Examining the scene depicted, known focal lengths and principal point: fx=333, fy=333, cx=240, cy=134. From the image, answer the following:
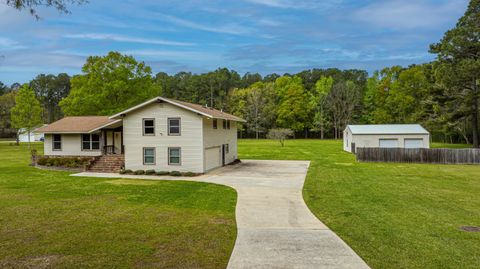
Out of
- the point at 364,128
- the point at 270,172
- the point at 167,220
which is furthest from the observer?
the point at 364,128

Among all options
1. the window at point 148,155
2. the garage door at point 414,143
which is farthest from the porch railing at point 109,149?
the garage door at point 414,143

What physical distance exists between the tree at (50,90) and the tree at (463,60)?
8628 cm

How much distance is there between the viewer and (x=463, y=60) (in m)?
30.7

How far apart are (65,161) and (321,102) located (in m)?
59.4

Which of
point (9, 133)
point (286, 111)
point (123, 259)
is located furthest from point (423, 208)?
point (9, 133)

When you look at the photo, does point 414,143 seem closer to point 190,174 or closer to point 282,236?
point 190,174

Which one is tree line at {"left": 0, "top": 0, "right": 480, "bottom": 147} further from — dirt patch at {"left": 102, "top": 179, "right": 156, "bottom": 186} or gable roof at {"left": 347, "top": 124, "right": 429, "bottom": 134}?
dirt patch at {"left": 102, "top": 179, "right": 156, "bottom": 186}

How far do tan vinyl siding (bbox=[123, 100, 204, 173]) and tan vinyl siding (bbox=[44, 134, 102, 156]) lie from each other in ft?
15.8

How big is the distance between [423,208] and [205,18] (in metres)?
13.6

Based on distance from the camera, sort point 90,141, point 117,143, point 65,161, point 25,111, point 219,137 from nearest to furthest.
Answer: point 65,161 < point 219,137 < point 90,141 < point 117,143 < point 25,111

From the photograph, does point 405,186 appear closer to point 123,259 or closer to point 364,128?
point 123,259

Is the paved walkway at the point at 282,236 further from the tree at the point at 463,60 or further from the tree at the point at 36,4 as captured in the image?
the tree at the point at 463,60

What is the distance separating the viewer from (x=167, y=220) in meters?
9.88

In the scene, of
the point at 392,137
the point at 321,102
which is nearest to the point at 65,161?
the point at 392,137
